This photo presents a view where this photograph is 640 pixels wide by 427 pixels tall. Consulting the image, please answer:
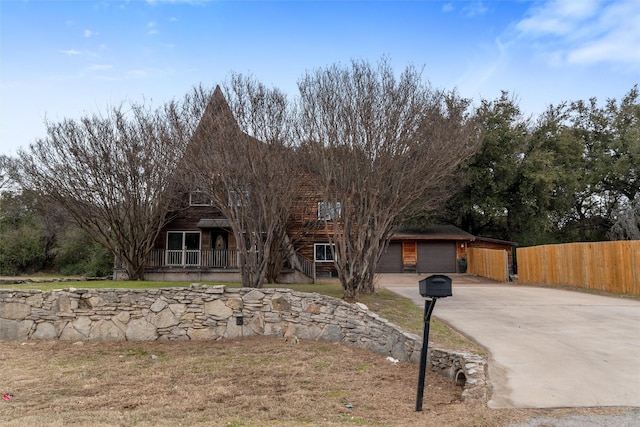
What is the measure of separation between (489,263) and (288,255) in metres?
12.2

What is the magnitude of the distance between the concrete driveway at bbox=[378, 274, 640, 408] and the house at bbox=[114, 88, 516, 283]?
25.1ft

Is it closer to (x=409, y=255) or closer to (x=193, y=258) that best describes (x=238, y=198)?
(x=193, y=258)

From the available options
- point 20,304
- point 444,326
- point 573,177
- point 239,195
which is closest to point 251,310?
point 239,195

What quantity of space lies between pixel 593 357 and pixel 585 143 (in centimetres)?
3203

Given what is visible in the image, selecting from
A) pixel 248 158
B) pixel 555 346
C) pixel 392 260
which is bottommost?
pixel 555 346

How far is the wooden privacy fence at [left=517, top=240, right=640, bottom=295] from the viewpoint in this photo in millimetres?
15633

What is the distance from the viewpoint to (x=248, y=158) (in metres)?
12.0

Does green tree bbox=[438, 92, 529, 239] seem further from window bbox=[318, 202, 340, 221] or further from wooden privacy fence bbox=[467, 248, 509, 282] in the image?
window bbox=[318, 202, 340, 221]

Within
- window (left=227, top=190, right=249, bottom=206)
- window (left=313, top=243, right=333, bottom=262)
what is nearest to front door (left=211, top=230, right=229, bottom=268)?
window (left=313, top=243, right=333, bottom=262)

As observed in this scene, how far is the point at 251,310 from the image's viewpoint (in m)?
10.5

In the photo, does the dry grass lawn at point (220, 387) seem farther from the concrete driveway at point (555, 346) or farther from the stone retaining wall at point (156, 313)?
the concrete driveway at point (555, 346)

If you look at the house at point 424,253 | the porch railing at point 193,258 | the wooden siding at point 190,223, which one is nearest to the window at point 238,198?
the porch railing at point 193,258

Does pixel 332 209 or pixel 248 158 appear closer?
pixel 248 158

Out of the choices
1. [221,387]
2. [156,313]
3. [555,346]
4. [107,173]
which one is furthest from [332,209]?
[107,173]
